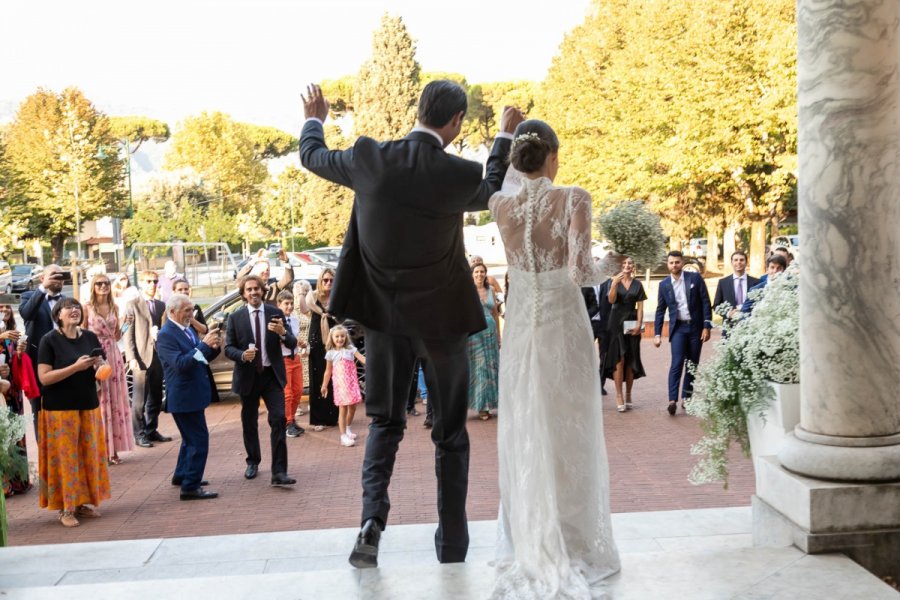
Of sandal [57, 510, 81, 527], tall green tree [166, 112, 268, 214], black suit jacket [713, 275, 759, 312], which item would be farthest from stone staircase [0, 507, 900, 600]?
tall green tree [166, 112, 268, 214]

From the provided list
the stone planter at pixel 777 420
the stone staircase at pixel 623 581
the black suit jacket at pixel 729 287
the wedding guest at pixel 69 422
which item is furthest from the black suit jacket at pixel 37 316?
the black suit jacket at pixel 729 287

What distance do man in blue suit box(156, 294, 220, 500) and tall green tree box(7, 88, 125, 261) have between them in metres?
46.4

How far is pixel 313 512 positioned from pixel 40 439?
2257 millimetres

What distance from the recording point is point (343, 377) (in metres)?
10.7

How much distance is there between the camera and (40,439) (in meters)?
7.84

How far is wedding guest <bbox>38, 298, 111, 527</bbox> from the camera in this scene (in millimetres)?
7711

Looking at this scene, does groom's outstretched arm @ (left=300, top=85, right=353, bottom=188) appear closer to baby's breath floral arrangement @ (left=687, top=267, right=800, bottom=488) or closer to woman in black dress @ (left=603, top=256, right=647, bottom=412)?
baby's breath floral arrangement @ (left=687, top=267, right=800, bottom=488)

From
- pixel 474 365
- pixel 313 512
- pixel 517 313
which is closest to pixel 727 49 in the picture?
pixel 474 365

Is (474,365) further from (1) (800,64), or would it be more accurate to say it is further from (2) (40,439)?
(1) (800,64)

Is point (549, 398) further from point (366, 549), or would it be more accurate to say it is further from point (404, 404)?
point (366, 549)

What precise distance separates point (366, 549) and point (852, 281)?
2.46 meters

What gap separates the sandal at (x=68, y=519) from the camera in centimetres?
769

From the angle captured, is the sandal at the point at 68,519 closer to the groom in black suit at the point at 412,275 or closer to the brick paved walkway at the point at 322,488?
the brick paved walkway at the point at 322,488

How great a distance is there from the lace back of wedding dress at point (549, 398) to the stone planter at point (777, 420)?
1391mm
